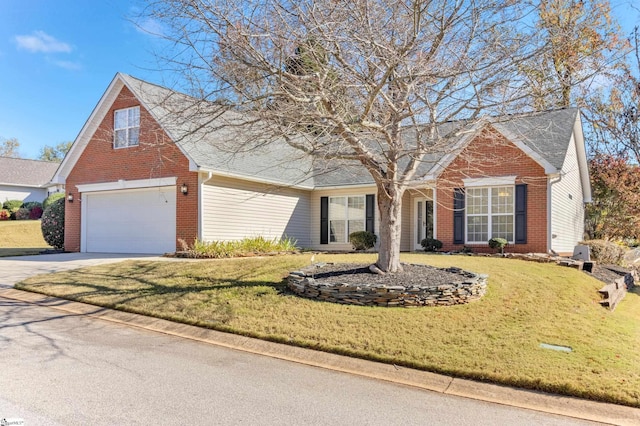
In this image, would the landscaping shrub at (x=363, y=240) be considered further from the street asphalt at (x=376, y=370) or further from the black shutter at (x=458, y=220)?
the street asphalt at (x=376, y=370)

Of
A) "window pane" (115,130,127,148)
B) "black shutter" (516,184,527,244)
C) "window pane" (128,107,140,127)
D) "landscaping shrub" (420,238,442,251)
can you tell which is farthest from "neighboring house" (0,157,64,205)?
"black shutter" (516,184,527,244)

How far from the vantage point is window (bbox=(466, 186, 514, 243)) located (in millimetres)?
15734

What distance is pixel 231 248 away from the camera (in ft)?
49.8

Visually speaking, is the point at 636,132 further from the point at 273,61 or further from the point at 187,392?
the point at 187,392

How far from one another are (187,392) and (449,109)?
727 cm

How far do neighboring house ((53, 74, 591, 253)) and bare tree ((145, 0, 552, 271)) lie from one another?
493cm

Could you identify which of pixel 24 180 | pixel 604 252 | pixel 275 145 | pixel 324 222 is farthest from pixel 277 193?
pixel 24 180

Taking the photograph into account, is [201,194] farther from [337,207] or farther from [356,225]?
[356,225]

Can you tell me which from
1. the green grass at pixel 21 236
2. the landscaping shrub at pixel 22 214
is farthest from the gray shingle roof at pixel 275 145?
the landscaping shrub at pixel 22 214

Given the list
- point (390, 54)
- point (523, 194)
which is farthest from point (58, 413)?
point (523, 194)

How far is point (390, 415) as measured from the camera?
455 centimetres

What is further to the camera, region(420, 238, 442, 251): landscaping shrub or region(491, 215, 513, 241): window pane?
region(420, 238, 442, 251): landscaping shrub

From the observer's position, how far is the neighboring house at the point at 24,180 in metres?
39.5

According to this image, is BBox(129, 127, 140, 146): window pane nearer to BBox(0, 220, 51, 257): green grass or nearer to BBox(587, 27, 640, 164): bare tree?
BBox(0, 220, 51, 257): green grass
